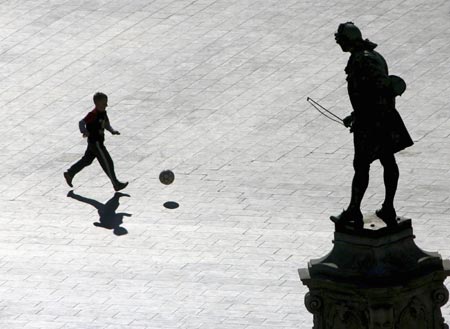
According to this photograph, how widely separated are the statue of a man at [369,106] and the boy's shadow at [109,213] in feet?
24.1

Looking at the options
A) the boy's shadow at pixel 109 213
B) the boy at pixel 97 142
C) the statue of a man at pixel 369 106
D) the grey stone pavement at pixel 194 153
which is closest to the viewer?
the statue of a man at pixel 369 106

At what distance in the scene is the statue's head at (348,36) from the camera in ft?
48.7

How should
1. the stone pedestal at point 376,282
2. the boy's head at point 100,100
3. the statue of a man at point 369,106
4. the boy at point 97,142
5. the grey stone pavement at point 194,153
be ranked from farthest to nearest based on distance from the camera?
1. the boy at point 97,142
2. the boy's head at point 100,100
3. the grey stone pavement at point 194,153
4. the stone pedestal at point 376,282
5. the statue of a man at point 369,106

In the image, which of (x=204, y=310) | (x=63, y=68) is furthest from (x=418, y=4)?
(x=204, y=310)

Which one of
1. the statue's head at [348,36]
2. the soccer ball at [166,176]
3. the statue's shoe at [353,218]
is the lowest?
the soccer ball at [166,176]

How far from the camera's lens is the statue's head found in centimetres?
1485

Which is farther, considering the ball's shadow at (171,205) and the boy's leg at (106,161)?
the boy's leg at (106,161)

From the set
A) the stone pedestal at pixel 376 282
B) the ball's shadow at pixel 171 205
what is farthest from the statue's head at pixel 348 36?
the ball's shadow at pixel 171 205

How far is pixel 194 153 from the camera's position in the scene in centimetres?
2450

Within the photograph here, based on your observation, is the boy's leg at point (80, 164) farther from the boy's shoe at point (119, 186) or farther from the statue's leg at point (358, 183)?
the statue's leg at point (358, 183)

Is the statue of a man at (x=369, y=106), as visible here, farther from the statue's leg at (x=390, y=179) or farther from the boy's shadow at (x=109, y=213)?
the boy's shadow at (x=109, y=213)

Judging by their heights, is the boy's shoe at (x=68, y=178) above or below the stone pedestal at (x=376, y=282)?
below

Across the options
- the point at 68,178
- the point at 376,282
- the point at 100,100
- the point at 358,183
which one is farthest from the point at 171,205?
the point at 376,282

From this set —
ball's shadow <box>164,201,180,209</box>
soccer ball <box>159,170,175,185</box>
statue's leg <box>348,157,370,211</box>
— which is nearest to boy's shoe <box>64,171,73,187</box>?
soccer ball <box>159,170,175,185</box>
